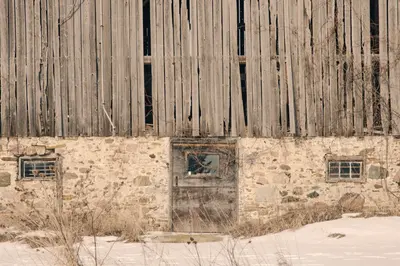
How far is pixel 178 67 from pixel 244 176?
2539 mm

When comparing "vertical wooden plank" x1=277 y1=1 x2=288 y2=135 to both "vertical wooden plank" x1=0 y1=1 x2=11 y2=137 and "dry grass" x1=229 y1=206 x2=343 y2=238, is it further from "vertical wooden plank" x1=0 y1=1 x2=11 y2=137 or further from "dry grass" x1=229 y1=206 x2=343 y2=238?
"vertical wooden plank" x1=0 y1=1 x2=11 y2=137

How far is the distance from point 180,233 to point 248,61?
3671 millimetres

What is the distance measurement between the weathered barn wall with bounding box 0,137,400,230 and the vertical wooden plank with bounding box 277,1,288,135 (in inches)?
18.9

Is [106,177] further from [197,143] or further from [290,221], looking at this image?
[290,221]

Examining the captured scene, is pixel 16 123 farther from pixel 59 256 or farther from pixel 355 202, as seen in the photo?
pixel 355 202

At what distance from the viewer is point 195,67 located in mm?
12953

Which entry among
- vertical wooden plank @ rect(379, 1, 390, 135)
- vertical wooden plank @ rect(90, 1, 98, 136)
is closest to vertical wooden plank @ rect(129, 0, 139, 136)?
vertical wooden plank @ rect(90, 1, 98, 136)

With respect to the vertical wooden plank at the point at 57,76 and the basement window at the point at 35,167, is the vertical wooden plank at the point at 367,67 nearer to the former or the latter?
the vertical wooden plank at the point at 57,76

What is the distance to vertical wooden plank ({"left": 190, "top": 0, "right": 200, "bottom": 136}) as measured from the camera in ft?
42.2

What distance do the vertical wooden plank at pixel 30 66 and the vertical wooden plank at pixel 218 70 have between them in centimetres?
365

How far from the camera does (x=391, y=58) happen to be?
42.6 ft

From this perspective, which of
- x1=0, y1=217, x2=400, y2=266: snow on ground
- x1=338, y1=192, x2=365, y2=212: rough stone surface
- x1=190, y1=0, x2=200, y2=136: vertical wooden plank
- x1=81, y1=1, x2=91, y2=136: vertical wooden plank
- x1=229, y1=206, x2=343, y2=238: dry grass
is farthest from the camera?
x1=81, y1=1, x2=91, y2=136: vertical wooden plank

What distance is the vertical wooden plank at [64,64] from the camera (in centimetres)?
1298

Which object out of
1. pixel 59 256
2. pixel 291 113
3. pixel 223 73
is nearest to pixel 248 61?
pixel 223 73
